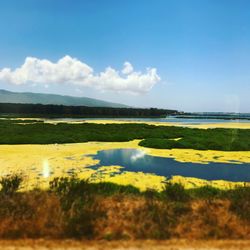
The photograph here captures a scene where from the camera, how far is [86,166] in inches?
701

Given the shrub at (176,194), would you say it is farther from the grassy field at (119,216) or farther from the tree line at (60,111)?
the tree line at (60,111)

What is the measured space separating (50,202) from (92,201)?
4.12ft

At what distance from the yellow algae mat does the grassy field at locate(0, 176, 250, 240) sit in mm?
2461

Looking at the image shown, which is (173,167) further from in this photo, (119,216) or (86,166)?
(119,216)

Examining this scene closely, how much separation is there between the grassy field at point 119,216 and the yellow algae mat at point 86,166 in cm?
246

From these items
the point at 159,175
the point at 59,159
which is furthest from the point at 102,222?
the point at 59,159

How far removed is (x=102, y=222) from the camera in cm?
771

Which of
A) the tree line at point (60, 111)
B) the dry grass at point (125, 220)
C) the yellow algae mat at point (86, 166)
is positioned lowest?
the yellow algae mat at point (86, 166)

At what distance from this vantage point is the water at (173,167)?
1627cm

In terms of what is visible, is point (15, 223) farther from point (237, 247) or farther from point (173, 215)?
point (237, 247)

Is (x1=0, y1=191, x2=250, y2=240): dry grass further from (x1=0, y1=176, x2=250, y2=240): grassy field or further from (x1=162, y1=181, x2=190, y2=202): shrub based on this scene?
(x1=162, y1=181, x2=190, y2=202): shrub

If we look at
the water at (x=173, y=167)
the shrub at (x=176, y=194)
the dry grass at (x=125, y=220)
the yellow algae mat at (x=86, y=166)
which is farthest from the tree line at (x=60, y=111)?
the dry grass at (x=125, y=220)

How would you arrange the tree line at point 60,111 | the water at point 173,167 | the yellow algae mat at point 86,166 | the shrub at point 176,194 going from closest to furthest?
the shrub at point 176,194, the yellow algae mat at point 86,166, the water at point 173,167, the tree line at point 60,111

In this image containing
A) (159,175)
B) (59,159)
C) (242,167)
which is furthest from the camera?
(59,159)
